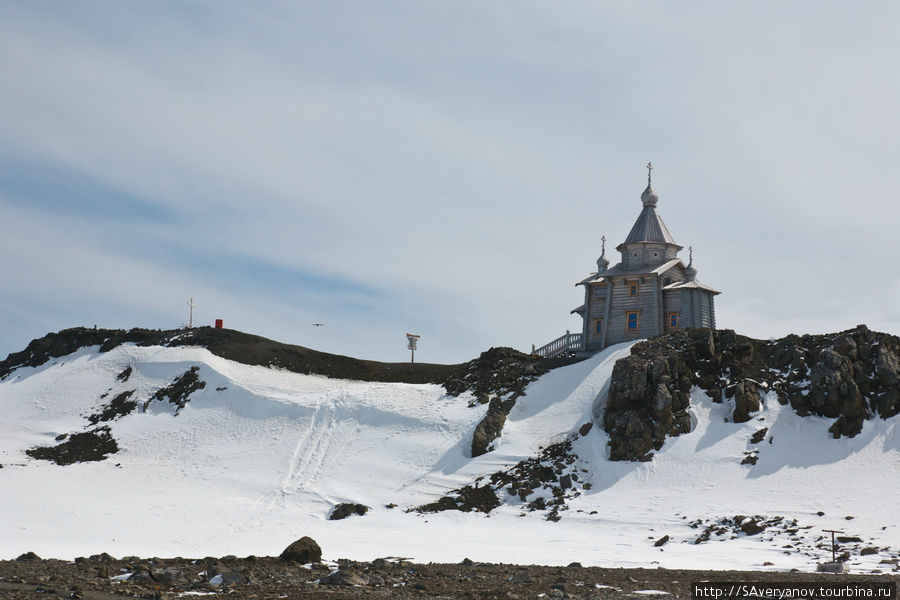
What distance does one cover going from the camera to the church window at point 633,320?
192 ft

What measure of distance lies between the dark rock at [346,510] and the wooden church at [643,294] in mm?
24092

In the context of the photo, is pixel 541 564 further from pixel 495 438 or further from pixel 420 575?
pixel 495 438

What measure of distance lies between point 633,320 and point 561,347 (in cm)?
631

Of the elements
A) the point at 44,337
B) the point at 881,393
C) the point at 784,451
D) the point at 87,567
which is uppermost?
the point at 44,337

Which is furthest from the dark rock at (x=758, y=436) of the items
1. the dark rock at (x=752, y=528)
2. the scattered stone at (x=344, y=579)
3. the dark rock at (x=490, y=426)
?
the scattered stone at (x=344, y=579)

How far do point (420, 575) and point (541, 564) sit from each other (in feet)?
18.9

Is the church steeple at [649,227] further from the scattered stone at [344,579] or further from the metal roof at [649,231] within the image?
the scattered stone at [344,579]

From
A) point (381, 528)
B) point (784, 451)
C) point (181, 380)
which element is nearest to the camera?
point (381, 528)

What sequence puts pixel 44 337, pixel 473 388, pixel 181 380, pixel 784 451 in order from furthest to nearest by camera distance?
Answer: 1. pixel 44 337
2. pixel 181 380
3. pixel 473 388
4. pixel 784 451

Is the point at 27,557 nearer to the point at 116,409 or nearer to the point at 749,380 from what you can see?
the point at 116,409

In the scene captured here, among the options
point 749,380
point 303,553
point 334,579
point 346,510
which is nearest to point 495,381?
point 749,380

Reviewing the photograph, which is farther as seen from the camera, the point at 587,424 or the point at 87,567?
the point at 587,424

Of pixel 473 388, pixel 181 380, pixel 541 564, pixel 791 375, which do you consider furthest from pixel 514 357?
pixel 541 564

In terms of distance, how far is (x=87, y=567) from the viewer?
23219mm
